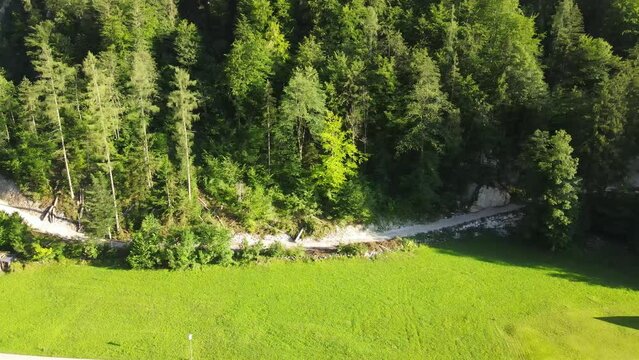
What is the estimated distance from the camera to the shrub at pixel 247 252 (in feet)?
137

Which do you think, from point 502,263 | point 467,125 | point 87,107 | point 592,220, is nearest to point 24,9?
point 87,107

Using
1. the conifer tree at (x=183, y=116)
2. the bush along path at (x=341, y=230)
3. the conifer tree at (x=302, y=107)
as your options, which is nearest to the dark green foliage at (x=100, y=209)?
the bush along path at (x=341, y=230)

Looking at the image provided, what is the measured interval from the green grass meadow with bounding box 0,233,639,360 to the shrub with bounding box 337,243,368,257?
0.90m

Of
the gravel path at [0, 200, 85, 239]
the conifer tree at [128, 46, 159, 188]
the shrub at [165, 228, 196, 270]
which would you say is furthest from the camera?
the gravel path at [0, 200, 85, 239]

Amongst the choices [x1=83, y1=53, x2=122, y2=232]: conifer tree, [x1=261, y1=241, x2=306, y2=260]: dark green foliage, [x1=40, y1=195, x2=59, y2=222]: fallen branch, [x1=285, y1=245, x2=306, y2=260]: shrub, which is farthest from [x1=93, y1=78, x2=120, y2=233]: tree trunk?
[x1=285, y1=245, x2=306, y2=260]: shrub

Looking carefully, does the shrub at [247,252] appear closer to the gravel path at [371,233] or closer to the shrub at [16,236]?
the gravel path at [371,233]

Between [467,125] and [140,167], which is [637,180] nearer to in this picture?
[467,125]

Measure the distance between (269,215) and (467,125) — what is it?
19338mm

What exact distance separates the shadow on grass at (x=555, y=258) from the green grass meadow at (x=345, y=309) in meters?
0.15

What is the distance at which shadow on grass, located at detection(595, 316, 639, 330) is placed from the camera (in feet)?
115

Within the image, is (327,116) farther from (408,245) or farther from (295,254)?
(408,245)

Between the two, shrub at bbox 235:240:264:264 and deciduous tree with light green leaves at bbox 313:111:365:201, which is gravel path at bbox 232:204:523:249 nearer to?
shrub at bbox 235:240:264:264

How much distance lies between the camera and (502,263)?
139 feet

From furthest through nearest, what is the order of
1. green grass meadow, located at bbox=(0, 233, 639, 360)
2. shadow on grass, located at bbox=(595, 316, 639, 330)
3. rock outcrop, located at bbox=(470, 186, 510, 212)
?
rock outcrop, located at bbox=(470, 186, 510, 212) < shadow on grass, located at bbox=(595, 316, 639, 330) < green grass meadow, located at bbox=(0, 233, 639, 360)
